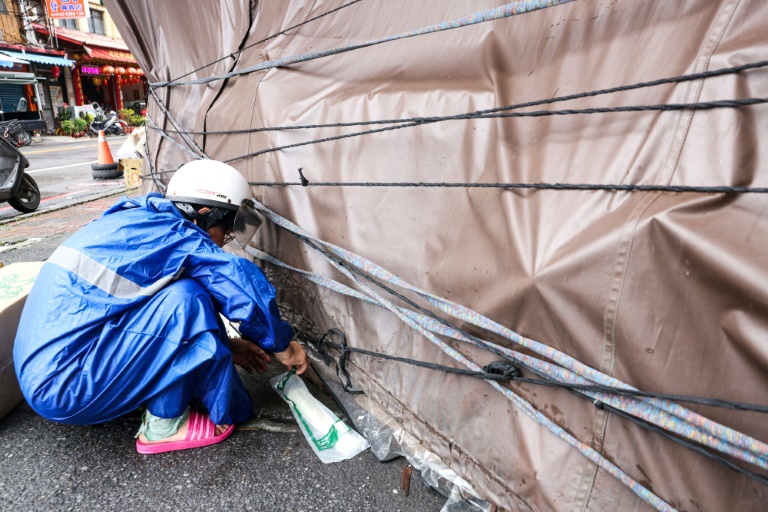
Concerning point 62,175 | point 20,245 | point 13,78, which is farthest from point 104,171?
point 13,78

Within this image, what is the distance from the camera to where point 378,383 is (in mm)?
1933

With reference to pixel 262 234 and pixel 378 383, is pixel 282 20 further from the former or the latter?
pixel 378 383

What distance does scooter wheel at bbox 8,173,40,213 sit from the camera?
6.07m

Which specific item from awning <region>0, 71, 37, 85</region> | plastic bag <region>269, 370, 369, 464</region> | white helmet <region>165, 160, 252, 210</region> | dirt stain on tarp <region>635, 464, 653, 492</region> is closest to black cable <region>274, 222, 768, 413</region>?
dirt stain on tarp <region>635, 464, 653, 492</region>

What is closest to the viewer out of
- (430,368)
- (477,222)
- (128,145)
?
(477,222)

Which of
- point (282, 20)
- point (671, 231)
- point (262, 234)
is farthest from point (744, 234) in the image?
point (282, 20)

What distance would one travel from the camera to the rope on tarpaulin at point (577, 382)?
0.94m

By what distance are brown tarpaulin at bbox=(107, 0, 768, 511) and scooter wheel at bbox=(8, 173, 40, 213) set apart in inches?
226

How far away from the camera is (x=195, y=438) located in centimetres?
194

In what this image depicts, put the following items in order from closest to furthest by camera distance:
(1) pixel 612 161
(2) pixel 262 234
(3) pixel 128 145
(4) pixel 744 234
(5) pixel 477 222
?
1. (4) pixel 744 234
2. (1) pixel 612 161
3. (5) pixel 477 222
4. (2) pixel 262 234
5. (3) pixel 128 145

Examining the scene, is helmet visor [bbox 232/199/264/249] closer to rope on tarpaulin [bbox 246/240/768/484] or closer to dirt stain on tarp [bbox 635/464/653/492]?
rope on tarpaulin [bbox 246/240/768/484]

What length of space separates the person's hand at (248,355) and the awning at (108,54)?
24224 millimetres

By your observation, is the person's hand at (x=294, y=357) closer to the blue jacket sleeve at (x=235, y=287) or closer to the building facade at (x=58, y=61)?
the blue jacket sleeve at (x=235, y=287)

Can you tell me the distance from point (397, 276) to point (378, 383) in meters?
0.51
